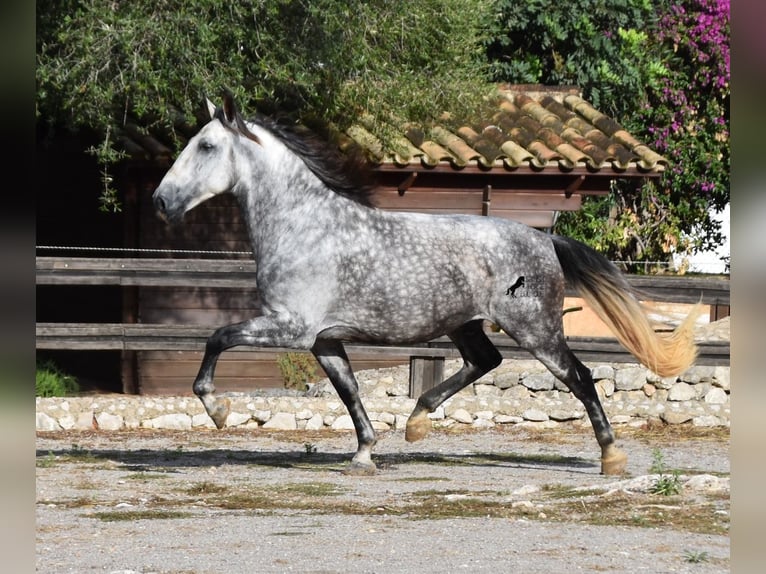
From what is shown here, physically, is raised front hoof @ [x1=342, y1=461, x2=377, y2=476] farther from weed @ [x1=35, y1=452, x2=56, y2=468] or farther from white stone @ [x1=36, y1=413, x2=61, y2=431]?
white stone @ [x1=36, y1=413, x2=61, y2=431]

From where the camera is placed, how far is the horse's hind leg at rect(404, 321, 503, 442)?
26.2 ft

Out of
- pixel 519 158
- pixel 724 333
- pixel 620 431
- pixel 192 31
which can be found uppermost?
pixel 192 31

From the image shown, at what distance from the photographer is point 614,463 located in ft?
24.9

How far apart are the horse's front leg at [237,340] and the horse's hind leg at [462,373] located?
118cm

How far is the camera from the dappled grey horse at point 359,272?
286 inches

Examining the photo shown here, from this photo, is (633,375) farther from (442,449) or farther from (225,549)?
(225,549)

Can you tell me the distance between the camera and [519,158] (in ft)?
43.5

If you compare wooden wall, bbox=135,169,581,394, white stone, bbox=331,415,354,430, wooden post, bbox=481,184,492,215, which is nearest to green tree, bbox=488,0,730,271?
wooden wall, bbox=135,169,581,394

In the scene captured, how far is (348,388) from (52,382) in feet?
18.7

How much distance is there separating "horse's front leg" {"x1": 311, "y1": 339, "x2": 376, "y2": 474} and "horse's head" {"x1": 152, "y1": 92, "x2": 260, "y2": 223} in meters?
1.17

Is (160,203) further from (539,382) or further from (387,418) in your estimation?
(539,382)

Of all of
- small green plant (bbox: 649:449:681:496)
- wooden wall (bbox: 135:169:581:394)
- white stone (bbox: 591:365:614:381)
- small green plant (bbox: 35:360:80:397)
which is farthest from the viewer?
wooden wall (bbox: 135:169:581:394)
